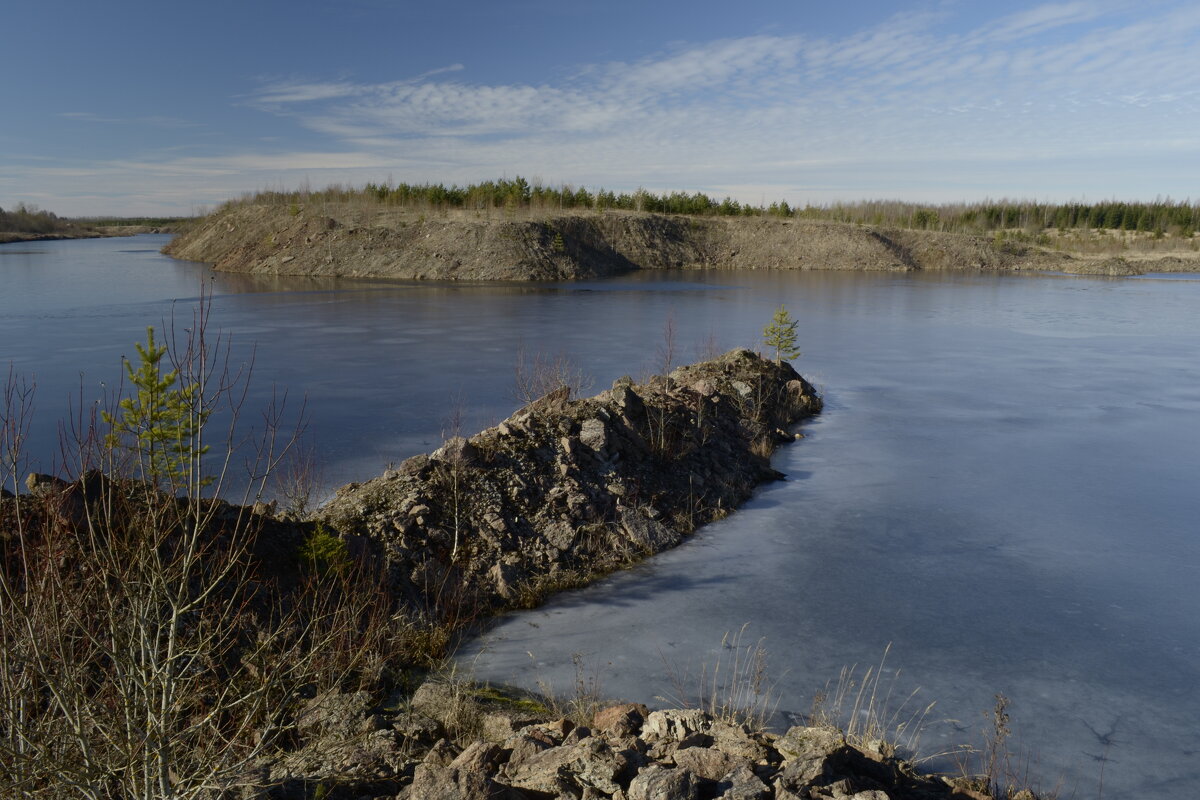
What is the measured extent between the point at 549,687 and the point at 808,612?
2.65 metres

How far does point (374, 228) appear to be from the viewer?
51875mm

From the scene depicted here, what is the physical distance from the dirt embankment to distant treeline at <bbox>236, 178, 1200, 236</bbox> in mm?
3852

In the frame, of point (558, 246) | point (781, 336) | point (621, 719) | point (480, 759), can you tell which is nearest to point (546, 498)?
point (621, 719)

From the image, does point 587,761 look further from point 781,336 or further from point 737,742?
point 781,336

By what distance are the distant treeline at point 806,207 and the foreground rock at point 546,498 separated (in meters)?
51.0

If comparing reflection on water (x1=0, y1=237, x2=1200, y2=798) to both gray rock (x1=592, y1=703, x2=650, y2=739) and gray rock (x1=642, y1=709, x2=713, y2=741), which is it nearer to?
gray rock (x1=592, y1=703, x2=650, y2=739)

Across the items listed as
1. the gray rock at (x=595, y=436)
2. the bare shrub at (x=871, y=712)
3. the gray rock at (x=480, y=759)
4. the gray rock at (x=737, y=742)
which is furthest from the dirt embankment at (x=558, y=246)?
the gray rock at (x=480, y=759)

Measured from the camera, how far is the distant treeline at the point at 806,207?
6234 cm

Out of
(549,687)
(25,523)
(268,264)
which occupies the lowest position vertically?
(549,687)

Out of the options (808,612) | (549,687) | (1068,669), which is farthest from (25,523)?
(1068,669)

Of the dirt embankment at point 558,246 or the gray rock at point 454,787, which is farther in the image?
the dirt embankment at point 558,246

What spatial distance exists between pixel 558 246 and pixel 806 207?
152ft

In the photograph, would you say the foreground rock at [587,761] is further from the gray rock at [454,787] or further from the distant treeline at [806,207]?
the distant treeline at [806,207]

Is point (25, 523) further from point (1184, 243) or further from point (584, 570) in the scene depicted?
point (1184, 243)
